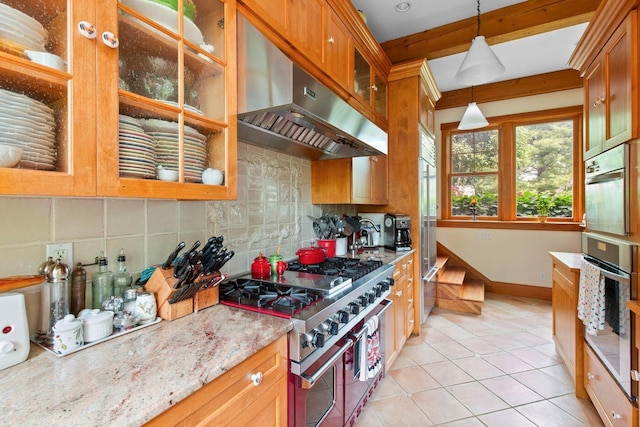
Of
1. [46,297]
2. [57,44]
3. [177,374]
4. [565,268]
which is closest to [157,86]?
[57,44]

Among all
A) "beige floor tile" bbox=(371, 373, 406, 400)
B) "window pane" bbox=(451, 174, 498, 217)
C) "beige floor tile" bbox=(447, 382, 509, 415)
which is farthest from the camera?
"window pane" bbox=(451, 174, 498, 217)

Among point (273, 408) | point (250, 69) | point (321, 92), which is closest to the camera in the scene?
point (273, 408)

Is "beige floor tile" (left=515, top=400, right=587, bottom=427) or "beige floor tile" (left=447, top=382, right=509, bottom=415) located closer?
"beige floor tile" (left=515, top=400, right=587, bottom=427)

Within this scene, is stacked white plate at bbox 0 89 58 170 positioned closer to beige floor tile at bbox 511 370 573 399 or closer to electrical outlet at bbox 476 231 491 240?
beige floor tile at bbox 511 370 573 399

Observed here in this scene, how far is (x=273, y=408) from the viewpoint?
106 centimetres

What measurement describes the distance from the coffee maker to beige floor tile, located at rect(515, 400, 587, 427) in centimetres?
142

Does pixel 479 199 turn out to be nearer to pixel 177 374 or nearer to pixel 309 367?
pixel 309 367

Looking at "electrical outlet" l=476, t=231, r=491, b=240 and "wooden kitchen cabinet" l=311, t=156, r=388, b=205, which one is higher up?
"wooden kitchen cabinet" l=311, t=156, r=388, b=205

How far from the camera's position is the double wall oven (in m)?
1.45

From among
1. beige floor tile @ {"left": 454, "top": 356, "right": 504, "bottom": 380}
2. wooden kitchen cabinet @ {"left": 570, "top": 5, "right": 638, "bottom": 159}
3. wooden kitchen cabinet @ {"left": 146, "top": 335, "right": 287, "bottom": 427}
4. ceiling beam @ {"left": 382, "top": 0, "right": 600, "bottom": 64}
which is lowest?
beige floor tile @ {"left": 454, "top": 356, "right": 504, "bottom": 380}

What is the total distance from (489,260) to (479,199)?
94cm

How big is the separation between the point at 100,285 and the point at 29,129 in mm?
612

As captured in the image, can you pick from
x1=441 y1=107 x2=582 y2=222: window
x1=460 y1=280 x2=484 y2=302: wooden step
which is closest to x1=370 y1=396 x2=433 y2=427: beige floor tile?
x1=460 y1=280 x2=484 y2=302: wooden step

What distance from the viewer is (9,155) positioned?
0.69 m
